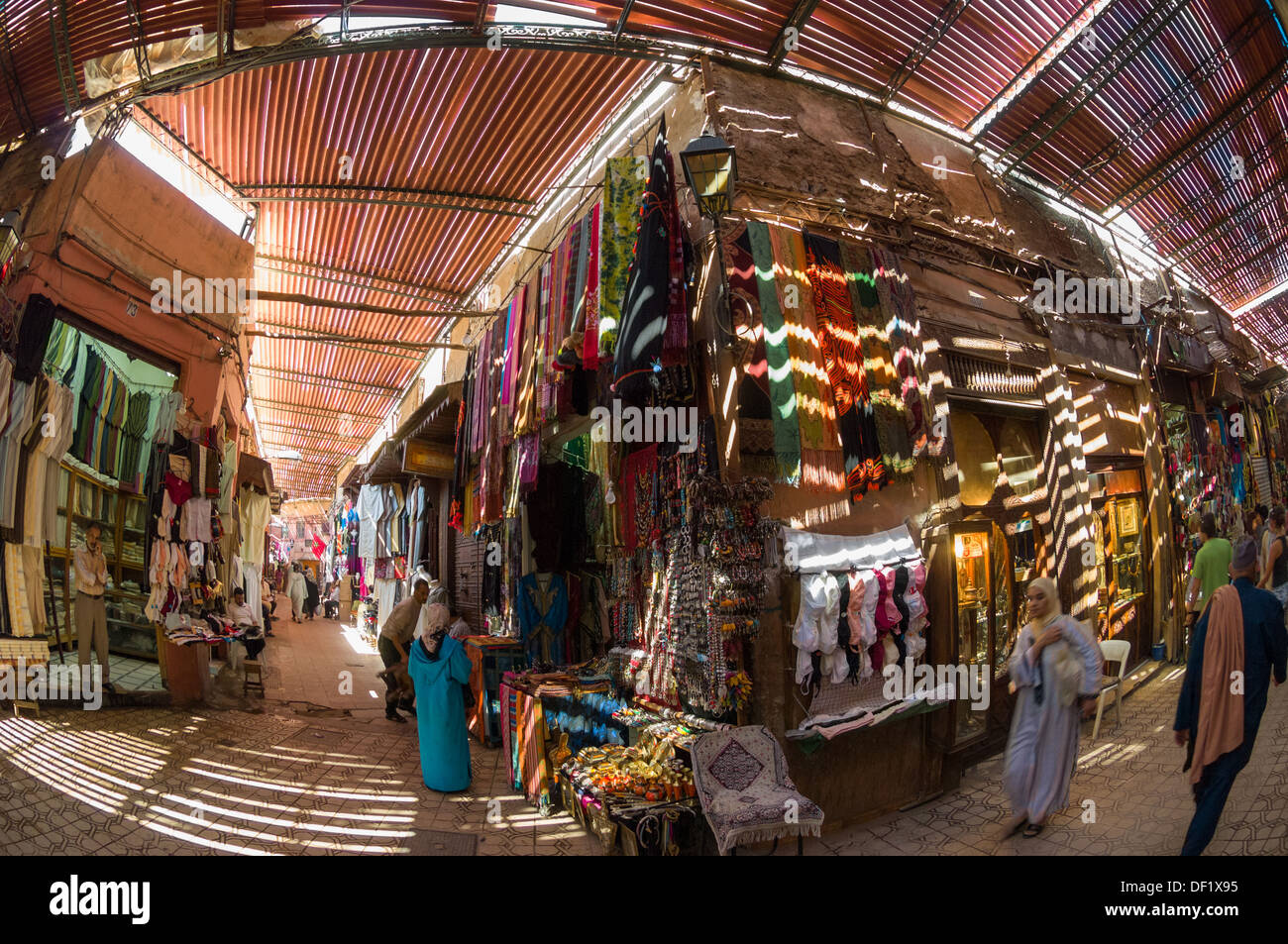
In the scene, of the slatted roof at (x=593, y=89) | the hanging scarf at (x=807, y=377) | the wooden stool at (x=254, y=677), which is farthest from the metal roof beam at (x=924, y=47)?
the wooden stool at (x=254, y=677)

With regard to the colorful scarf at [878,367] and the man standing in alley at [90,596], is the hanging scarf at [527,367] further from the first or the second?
the man standing in alley at [90,596]

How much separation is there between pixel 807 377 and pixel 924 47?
3.40 m

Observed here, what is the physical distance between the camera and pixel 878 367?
4719 mm

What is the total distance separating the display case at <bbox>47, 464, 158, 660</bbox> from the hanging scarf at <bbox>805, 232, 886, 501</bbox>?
673cm

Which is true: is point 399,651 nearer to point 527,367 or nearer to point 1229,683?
point 527,367

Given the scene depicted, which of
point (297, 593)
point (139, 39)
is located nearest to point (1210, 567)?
point (139, 39)

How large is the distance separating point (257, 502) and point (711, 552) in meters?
9.91

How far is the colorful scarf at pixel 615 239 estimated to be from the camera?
443cm

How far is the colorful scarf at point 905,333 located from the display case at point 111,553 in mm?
7271

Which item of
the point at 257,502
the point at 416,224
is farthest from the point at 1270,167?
the point at 257,502

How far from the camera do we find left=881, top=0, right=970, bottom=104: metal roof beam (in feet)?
16.6

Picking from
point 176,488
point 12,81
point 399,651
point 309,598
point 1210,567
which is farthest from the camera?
point 309,598

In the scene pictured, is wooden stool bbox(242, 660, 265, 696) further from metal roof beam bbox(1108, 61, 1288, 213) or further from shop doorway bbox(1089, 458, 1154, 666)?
metal roof beam bbox(1108, 61, 1288, 213)
